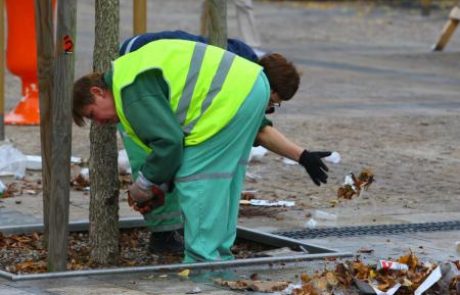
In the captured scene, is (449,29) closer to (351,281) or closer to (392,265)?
(392,265)

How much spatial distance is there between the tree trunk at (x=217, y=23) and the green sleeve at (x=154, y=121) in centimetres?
113

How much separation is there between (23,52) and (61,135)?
5403 millimetres

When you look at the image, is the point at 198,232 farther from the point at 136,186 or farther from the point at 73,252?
the point at 73,252

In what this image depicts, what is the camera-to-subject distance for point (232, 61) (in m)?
6.18

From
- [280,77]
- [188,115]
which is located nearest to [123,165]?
[280,77]

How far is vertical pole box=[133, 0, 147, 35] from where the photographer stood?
26.4ft

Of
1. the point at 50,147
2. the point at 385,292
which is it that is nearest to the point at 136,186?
the point at 50,147

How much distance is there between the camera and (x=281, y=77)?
6.48m

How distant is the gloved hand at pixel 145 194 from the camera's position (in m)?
6.04

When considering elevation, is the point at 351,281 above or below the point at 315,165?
below

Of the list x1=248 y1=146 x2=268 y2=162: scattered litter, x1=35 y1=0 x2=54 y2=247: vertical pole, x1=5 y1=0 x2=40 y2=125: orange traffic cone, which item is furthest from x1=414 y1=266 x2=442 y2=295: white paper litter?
x1=5 y1=0 x2=40 y2=125: orange traffic cone

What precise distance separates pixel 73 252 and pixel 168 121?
1201 mm

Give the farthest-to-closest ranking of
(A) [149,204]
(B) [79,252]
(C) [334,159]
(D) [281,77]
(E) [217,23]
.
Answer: (C) [334,159], (E) [217,23], (B) [79,252], (D) [281,77], (A) [149,204]

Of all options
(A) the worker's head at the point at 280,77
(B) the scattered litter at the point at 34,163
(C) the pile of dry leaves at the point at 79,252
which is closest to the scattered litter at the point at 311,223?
(C) the pile of dry leaves at the point at 79,252
